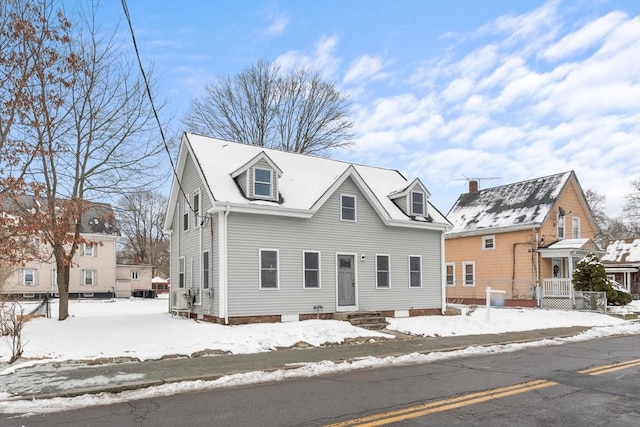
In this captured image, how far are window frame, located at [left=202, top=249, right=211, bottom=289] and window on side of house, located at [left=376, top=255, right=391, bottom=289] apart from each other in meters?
6.68

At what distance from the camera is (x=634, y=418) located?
657 cm

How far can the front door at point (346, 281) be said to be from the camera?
63.8ft

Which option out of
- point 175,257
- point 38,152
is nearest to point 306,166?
point 175,257

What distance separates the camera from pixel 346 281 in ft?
64.4

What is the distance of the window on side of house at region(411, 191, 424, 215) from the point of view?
72.8ft

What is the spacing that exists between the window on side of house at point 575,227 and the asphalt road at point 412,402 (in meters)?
22.6

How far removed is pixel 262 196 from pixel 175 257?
6342 millimetres

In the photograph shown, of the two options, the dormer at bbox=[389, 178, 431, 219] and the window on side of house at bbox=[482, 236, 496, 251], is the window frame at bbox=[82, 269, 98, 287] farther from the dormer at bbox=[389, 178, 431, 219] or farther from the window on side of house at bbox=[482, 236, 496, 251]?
the window on side of house at bbox=[482, 236, 496, 251]

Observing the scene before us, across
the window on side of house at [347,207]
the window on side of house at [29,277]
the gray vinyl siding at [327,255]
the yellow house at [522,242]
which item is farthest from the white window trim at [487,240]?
the window on side of house at [29,277]

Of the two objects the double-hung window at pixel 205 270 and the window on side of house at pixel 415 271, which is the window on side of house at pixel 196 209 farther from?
the window on side of house at pixel 415 271

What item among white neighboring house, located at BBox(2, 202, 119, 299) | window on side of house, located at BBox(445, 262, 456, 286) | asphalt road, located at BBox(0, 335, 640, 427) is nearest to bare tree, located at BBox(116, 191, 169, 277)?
white neighboring house, located at BBox(2, 202, 119, 299)

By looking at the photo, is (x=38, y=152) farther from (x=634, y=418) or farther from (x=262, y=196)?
(x=634, y=418)

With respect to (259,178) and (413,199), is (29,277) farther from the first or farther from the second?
(413,199)

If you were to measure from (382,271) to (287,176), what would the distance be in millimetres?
5390
